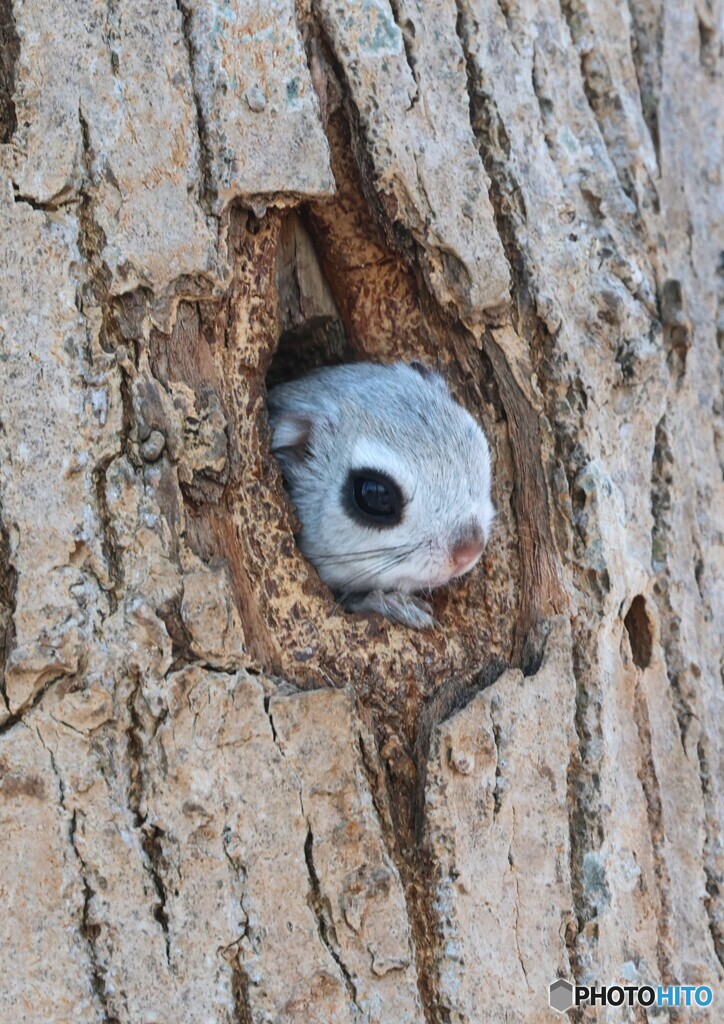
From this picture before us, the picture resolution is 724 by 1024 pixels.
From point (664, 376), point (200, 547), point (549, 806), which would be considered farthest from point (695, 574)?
point (200, 547)

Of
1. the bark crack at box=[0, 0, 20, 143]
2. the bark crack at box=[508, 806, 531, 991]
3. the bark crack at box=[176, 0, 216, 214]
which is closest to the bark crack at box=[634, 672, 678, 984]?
the bark crack at box=[508, 806, 531, 991]

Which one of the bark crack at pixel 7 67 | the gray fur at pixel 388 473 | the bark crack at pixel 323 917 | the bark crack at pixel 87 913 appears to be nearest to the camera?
the bark crack at pixel 87 913

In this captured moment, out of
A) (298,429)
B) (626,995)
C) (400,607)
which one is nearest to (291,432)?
(298,429)

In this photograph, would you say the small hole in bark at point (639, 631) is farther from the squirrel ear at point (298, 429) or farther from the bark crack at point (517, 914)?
the squirrel ear at point (298, 429)

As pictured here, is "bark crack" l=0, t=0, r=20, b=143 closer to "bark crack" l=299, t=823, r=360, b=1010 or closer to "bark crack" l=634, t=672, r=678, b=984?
"bark crack" l=299, t=823, r=360, b=1010

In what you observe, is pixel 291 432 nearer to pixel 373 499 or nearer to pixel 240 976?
pixel 373 499

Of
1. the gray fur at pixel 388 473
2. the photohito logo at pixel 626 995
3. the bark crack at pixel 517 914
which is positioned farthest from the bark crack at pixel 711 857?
the gray fur at pixel 388 473
